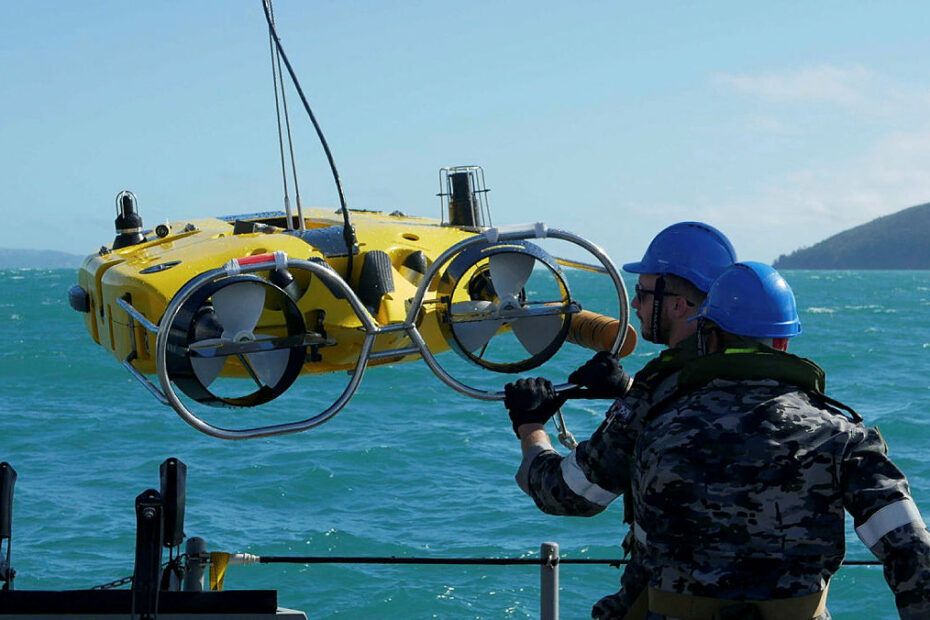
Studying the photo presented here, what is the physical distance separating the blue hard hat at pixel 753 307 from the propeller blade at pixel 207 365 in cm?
275

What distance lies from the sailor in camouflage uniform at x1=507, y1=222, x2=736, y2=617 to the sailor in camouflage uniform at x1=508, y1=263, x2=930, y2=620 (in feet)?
0.45

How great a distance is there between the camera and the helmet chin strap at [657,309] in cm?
473

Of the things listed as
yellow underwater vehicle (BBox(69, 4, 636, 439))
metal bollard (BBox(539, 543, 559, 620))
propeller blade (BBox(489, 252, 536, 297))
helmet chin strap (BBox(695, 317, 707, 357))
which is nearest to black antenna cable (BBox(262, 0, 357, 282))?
yellow underwater vehicle (BBox(69, 4, 636, 439))

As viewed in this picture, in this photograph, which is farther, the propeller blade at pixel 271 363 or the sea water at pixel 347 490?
the sea water at pixel 347 490

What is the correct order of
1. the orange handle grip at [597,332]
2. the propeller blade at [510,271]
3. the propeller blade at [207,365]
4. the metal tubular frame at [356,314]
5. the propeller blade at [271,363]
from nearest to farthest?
1. the metal tubular frame at [356,314]
2. the propeller blade at [207,365]
3. the propeller blade at [271,363]
4. the orange handle grip at [597,332]
5. the propeller blade at [510,271]

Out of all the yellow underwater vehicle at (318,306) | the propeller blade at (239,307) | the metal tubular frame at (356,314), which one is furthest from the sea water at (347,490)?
the propeller blade at (239,307)

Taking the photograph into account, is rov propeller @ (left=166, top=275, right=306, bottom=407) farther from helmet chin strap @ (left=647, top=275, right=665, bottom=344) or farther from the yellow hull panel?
helmet chin strap @ (left=647, top=275, right=665, bottom=344)

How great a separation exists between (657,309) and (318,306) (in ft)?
8.42

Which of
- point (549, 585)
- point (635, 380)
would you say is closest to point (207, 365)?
point (549, 585)

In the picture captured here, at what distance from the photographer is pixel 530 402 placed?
4723 millimetres

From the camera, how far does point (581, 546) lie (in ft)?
71.3

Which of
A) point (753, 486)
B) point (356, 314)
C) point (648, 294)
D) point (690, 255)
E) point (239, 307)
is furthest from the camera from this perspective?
point (356, 314)

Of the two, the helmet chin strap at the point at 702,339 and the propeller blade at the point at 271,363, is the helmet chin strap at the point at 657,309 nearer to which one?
the helmet chin strap at the point at 702,339

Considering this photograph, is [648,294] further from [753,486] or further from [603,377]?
[753,486]
